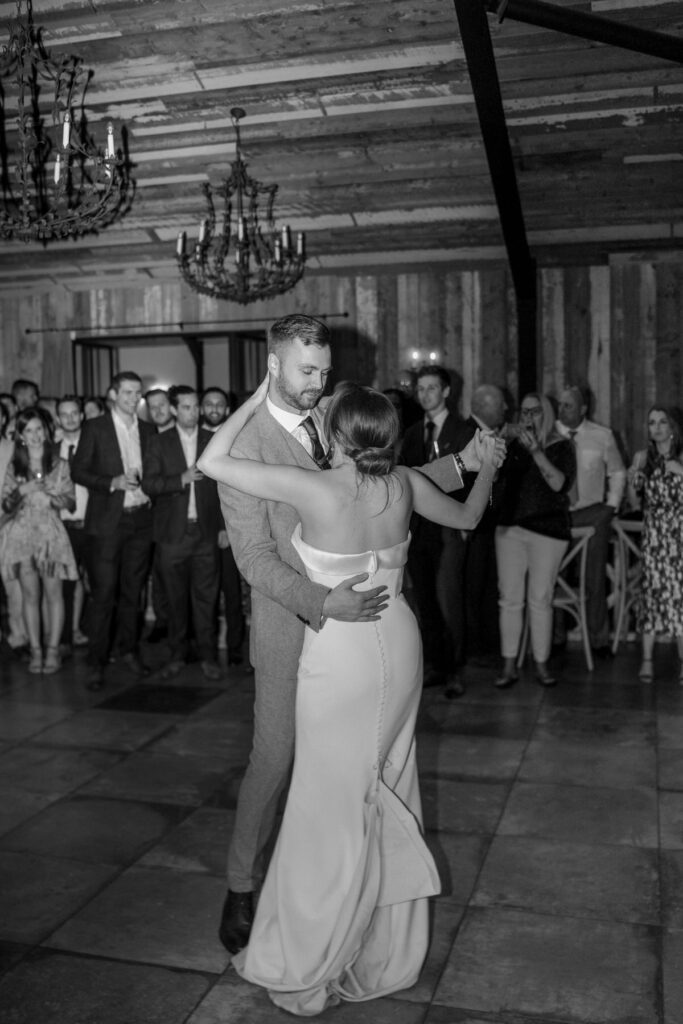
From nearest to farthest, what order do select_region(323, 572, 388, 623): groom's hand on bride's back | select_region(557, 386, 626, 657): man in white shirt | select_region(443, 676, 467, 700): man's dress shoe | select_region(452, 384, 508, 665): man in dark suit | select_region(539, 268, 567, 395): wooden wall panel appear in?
select_region(323, 572, 388, 623): groom's hand on bride's back → select_region(443, 676, 467, 700): man's dress shoe → select_region(452, 384, 508, 665): man in dark suit → select_region(557, 386, 626, 657): man in white shirt → select_region(539, 268, 567, 395): wooden wall panel

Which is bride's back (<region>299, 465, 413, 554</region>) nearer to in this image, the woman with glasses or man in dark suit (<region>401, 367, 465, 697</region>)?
man in dark suit (<region>401, 367, 465, 697</region>)

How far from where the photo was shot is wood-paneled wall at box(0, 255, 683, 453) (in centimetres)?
773

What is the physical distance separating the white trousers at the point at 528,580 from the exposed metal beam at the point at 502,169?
215 centimetres

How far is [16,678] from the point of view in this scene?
18.7 ft

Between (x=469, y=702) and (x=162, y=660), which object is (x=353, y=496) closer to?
(x=469, y=702)

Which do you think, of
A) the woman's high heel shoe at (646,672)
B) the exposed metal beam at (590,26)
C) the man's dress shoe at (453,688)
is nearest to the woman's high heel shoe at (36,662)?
the man's dress shoe at (453,688)

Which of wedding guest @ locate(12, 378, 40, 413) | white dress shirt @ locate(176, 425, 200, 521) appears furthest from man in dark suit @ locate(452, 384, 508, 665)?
wedding guest @ locate(12, 378, 40, 413)

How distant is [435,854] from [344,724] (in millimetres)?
1201

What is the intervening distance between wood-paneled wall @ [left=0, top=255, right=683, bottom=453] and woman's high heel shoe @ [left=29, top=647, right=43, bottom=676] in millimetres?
3225

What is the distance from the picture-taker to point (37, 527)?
19.2ft

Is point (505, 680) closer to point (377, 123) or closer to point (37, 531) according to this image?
point (37, 531)

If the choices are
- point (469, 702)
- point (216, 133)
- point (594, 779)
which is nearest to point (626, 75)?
point (216, 133)

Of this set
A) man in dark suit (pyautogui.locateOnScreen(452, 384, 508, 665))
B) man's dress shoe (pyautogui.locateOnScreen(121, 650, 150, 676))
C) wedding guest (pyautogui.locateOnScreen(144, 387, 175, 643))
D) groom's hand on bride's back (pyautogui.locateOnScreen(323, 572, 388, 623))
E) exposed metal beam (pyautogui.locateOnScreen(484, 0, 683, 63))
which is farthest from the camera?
wedding guest (pyautogui.locateOnScreen(144, 387, 175, 643))

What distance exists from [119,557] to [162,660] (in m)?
0.89
